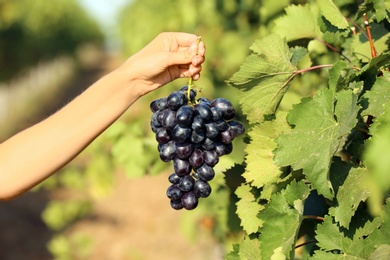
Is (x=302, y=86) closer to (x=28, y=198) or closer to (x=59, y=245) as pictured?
(x=59, y=245)

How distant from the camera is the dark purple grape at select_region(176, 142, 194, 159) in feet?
5.08

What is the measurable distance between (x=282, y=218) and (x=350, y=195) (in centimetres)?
18

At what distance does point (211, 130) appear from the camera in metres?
1.54

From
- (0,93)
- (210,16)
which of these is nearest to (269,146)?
(210,16)

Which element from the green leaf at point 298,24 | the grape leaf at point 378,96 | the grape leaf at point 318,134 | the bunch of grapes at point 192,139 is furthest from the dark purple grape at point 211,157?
the green leaf at point 298,24

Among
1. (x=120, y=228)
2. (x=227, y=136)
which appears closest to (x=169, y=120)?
(x=227, y=136)

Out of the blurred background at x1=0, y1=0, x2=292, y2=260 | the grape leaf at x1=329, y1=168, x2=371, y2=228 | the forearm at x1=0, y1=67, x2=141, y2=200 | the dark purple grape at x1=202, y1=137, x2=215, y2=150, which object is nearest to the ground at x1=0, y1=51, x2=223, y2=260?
the blurred background at x1=0, y1=0, x2=292, y2=260

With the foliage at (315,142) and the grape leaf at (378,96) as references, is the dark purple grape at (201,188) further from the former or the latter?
the grape leaf at (378,96)

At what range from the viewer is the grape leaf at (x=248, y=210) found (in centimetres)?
Answer: 170

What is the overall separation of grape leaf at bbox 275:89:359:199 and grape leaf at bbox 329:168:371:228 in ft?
0.14

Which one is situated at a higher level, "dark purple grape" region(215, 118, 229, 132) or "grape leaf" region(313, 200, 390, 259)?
"dark purple grape" region(215, 118, 229, 132)

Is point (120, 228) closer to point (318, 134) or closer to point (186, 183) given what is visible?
point (186, 183)

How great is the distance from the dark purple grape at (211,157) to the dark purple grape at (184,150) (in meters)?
0.04

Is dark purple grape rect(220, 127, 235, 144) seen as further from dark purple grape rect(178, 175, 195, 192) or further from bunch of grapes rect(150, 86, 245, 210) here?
dark purple grape rect(178, 175, 195, 192)
